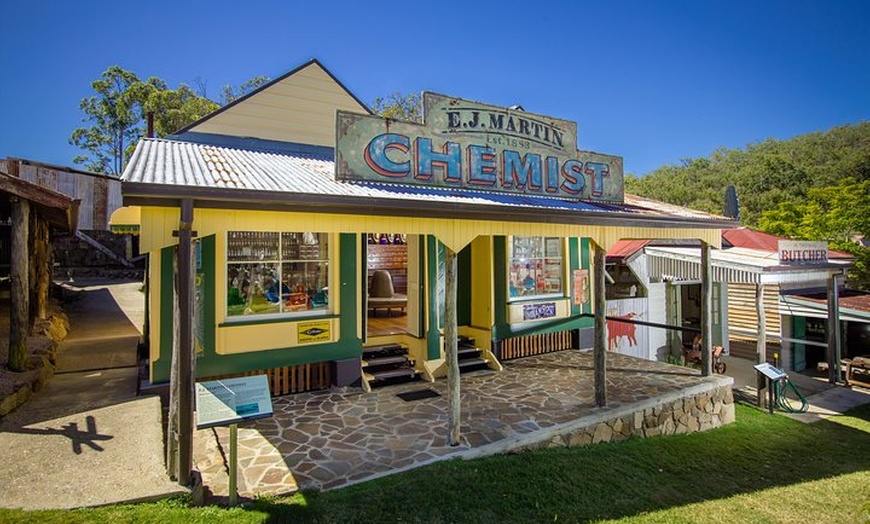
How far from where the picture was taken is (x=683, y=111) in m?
76.7

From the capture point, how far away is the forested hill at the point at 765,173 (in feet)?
126

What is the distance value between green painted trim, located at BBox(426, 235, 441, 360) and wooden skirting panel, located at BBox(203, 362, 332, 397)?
6.02ft

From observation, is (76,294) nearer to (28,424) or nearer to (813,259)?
(28,424)

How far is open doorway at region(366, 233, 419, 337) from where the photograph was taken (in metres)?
→ 8.70

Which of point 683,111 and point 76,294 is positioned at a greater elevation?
point 683,111

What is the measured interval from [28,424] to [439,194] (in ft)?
17.8

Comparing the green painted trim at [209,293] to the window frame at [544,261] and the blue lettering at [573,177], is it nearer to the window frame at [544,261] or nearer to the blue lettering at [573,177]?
the window frame at [544,261]

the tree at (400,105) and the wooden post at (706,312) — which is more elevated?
the tree at (400,105)

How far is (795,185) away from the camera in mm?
40844

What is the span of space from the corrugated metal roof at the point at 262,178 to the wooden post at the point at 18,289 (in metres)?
2.04

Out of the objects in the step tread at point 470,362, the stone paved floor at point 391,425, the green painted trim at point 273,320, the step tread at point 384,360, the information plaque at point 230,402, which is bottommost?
the stone paved floor at point 391,425

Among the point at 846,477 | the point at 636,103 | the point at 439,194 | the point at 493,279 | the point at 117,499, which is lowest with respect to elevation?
the point at 846,477

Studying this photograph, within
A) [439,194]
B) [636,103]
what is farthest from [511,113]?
[636,103]

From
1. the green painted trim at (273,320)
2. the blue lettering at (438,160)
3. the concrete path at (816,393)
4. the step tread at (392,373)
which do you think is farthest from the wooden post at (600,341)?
the concrete path at (816,393)
